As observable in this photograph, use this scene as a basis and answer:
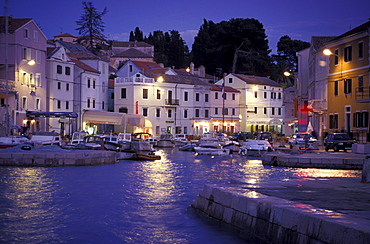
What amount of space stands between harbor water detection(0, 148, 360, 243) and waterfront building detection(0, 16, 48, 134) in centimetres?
3129

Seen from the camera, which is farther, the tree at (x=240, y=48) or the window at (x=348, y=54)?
the tree at (x=240, y=48)

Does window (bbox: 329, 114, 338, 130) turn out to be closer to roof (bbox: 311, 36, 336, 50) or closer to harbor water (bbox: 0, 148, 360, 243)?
roof (bbox: 311, 36, 336, 50)

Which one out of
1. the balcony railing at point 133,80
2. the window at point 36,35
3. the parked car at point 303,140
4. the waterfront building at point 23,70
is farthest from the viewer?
the balcony railing at point 133,80

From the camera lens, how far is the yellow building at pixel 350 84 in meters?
44.2

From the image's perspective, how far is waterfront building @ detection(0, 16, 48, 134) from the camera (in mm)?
58088

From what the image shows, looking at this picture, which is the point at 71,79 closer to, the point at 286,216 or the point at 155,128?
the point at 155,128

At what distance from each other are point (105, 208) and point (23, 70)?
48727mm

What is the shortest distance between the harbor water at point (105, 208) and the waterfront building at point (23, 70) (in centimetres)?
3129

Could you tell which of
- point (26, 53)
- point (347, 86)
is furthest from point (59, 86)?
point (347, 86)

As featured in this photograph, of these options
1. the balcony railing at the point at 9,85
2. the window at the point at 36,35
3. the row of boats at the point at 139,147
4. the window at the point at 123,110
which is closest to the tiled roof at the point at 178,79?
the window at the point at 123,110

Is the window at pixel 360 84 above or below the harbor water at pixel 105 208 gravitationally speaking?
above

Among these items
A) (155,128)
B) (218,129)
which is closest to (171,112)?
(155,128)

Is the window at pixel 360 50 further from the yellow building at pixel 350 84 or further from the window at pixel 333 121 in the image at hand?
the window at pixel 333 121

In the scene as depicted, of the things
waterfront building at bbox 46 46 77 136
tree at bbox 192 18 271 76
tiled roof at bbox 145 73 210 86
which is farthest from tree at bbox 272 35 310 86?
waterfront building at bbox 46 46 77 136
